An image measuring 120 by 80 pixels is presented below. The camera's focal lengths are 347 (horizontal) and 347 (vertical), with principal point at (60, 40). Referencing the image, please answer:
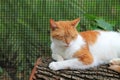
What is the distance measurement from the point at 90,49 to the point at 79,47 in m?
0.07

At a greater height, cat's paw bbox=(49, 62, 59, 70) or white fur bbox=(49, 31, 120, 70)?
white fur bbox=(49, 31, 120, 70)

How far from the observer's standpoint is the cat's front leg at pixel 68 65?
1.60 m

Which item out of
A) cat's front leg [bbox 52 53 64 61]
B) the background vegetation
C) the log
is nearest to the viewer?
the log

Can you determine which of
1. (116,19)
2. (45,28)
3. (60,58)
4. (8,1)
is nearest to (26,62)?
(45,28)

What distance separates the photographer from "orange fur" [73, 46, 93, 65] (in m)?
1.63

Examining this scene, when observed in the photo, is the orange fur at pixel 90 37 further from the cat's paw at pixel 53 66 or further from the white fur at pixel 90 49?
the cat's paw at pixel 53 66

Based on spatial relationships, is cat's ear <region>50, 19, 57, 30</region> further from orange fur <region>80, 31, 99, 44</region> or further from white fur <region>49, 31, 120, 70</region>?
orange fur <region>80, 31, 99, 44</region>

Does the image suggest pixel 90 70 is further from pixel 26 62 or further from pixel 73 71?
pixel 26 62

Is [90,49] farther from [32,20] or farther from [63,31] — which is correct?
[32,20]

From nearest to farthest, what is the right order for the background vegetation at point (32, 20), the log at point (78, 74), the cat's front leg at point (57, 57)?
1. the log at point (78, 74)
2. the cat's front leg at point (57, 57)
3. the background vegetation at point (32, 20)

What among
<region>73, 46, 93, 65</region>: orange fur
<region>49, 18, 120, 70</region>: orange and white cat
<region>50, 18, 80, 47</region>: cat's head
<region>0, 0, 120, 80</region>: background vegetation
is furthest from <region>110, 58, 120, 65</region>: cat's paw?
<region>0, 0, 120, 80</region>: background vegetation

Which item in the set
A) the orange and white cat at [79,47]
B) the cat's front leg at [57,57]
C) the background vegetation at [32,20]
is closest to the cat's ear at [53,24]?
the orange and white cat at [79,47]

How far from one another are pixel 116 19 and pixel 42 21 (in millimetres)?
576

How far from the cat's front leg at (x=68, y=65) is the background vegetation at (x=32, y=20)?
108 cm
